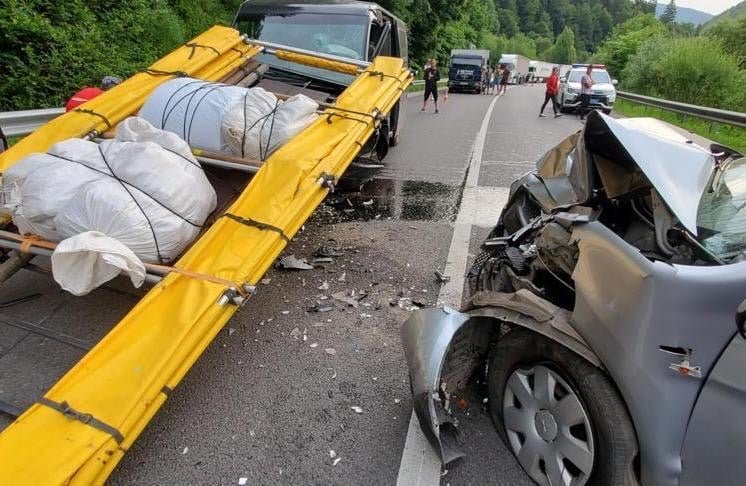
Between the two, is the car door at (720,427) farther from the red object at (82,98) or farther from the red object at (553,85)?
the red object at (553,85)

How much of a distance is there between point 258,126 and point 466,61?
3235 cm

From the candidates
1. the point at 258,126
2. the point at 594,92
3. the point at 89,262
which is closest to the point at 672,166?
the point at 89,262

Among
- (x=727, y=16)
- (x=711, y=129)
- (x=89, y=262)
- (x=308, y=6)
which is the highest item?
(x=727, y=16)

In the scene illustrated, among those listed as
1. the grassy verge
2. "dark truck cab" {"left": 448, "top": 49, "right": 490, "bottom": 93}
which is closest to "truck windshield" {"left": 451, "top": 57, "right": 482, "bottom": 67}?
"dark truck cab" {"left": 448, "top": 49, "right": 490, "bottom": 93}

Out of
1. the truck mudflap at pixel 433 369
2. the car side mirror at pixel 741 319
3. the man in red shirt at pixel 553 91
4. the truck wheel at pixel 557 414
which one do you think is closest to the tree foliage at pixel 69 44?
the truck mudflap at pixel 433 369

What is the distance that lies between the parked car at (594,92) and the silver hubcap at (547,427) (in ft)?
58.6

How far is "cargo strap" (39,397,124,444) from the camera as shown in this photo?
6.56 feet

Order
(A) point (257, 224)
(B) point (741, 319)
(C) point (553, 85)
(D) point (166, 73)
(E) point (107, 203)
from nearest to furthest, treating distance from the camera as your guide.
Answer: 1. (B) point (741, 319)
2. (E) point (107, 203)
3. (A) point (257, 224)
4. (D) point (166, 73)
5. (C) point (553, 85)

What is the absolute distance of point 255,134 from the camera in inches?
160

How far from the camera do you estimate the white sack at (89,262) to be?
253cm

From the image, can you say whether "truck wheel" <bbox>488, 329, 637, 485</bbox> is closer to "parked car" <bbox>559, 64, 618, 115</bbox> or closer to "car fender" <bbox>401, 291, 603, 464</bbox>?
"car fender" <bbox>401, 291, 603, 464</bbox>

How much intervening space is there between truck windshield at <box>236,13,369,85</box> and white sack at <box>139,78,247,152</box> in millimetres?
2741

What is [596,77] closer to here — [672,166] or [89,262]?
[672,166]

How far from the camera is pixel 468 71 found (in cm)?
3319
